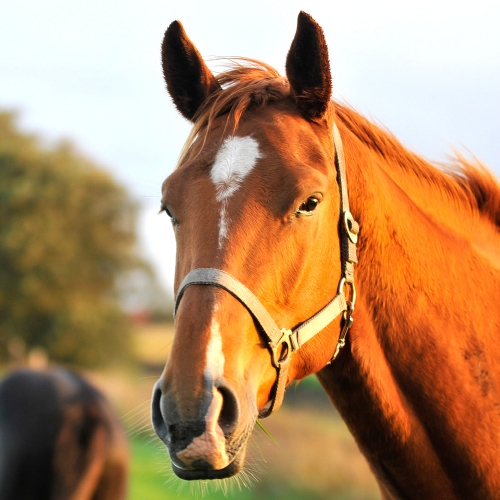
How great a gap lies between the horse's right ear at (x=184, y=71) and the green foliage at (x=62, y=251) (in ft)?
121

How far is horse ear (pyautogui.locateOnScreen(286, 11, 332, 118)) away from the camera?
2709 millimetres

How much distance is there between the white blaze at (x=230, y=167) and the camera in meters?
2.48

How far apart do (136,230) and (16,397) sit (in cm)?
3720

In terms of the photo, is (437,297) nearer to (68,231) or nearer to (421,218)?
(421,218)

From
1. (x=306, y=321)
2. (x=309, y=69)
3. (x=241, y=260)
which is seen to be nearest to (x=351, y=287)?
(x=306, y=321)

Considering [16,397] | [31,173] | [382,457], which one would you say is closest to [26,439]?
[16,397]

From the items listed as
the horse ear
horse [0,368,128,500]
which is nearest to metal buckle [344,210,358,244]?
the horse ear

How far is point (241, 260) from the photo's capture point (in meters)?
2.43

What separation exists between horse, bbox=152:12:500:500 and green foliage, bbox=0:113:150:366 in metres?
37.1

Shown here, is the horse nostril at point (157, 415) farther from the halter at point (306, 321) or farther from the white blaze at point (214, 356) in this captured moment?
the halter at point (306, 321)

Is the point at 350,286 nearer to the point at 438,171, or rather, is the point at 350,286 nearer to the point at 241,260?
the point at 241,260

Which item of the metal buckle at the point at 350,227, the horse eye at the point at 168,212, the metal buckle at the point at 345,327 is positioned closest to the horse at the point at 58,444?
the horse eye at the point at 168,212

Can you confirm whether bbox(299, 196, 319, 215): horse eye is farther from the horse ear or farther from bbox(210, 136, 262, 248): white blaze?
the horse ear

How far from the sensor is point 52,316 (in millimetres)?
40812
